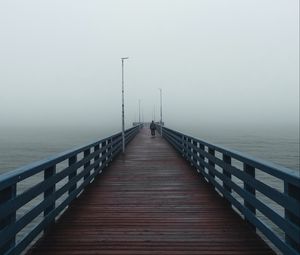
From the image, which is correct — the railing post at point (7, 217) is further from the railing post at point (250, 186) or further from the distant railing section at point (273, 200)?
the railing post at point (250, 186)

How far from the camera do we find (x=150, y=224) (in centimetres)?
639

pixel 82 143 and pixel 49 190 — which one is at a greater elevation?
pixel 49 190

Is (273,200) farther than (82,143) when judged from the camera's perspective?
No

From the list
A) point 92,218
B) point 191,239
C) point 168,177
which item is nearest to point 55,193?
point 92,218

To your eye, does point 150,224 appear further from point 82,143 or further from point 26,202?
point 82,143

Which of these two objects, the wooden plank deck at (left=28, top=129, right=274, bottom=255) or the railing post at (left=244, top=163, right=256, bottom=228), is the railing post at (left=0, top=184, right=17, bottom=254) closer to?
the wooden plank deck at (left=28, top=129, right=274, bottom=255)

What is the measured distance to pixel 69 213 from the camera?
23.5ft

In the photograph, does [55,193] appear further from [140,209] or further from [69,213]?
[140,209]

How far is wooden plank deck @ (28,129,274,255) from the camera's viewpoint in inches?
206

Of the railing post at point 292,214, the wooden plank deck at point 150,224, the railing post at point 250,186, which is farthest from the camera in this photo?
the railing post at point 250,186

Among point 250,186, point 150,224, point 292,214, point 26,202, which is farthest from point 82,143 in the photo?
point 292,214

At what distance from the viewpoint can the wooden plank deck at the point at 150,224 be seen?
5.22 m

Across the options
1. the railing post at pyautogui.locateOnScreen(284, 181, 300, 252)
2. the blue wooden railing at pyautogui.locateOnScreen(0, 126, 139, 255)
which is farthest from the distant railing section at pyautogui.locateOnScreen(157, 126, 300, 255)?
the blue wooden railing at pyautogui.locateOnScreen(0, 126, 139, 255)

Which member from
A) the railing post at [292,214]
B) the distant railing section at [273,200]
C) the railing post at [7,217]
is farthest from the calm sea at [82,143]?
the railing post at [7,217]
